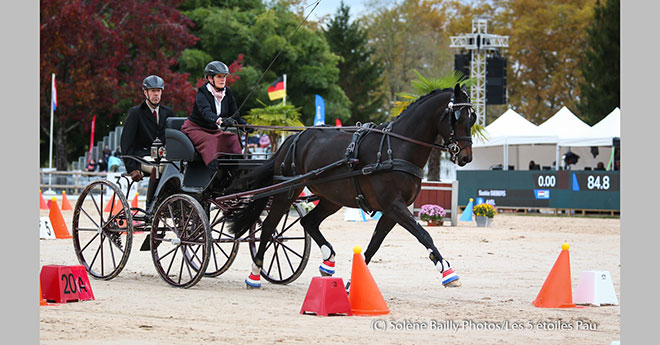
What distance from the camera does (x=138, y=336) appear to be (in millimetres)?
6734

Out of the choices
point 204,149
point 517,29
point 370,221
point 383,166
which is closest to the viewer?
point 383,166

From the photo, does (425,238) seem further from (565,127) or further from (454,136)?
(565,127)

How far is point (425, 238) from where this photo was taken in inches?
336

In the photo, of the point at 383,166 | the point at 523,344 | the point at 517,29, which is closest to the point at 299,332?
the point at 523,344

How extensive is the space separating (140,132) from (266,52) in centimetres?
3433

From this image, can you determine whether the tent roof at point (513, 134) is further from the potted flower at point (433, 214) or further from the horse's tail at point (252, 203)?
the horse's tail at point (252, 203)

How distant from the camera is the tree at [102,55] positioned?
33781mm

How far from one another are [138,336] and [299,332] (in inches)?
49.3

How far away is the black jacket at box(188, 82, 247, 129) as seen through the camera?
1005cm

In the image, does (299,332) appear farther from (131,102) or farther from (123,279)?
(131,102)

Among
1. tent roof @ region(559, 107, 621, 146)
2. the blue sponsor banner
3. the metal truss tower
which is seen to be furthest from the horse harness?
the metal truss tower

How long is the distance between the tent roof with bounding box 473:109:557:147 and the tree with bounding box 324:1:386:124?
76.5 feet

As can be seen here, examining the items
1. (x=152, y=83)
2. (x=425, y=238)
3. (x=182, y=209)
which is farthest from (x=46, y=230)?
(x=425, y=238)

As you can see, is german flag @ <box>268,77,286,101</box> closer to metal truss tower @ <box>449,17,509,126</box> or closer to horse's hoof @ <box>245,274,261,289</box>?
metal truss tower @ <box>449,17,509,126</box>
